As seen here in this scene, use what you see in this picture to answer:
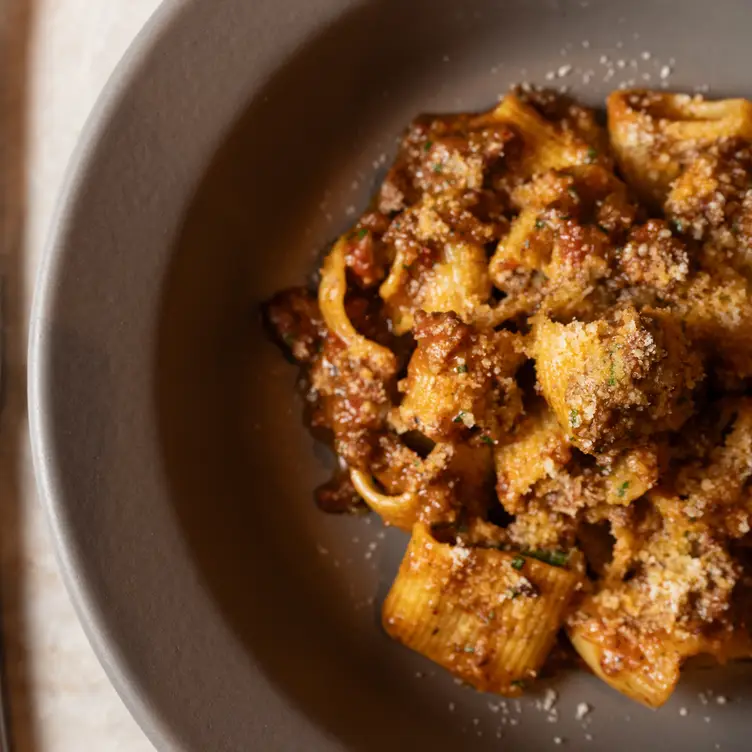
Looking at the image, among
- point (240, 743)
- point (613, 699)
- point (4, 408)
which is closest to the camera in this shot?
point (240, 743)

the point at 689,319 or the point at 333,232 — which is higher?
the point at 333,232

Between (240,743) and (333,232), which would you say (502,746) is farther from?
(333,232)

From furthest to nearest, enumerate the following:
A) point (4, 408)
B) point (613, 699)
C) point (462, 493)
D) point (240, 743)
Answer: point (4, 408)
point (613, 699)
point (462, 493)
point (240, 743)

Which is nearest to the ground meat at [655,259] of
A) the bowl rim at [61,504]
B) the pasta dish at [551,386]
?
the pasta dish at [551,386]

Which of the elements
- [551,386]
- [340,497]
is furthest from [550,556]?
[340,497]

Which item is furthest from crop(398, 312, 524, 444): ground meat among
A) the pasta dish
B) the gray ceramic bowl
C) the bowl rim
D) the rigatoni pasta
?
the bowl rim

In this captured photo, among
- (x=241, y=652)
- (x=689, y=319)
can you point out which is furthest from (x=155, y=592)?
(x=689, y=319)

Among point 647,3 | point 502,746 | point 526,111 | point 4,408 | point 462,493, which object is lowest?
point 502,746

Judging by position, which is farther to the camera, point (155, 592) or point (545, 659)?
point (545, 659)
